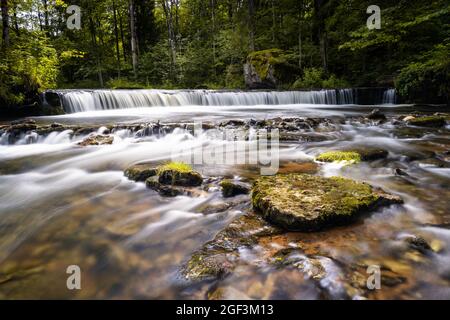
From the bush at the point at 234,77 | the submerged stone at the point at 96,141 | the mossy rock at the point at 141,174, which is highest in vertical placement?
the bush at the point at 234,77

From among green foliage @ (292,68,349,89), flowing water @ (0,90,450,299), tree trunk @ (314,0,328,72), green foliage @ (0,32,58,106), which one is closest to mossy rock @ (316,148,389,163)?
flowing water @ (0,90,450,299)

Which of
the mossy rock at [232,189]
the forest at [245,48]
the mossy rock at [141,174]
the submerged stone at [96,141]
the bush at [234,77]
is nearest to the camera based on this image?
the mossy rock at [232,189]

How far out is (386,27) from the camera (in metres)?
14.4

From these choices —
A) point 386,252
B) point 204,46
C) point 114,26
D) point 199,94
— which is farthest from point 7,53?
point 114,26

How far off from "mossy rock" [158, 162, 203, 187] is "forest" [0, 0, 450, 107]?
9.42m

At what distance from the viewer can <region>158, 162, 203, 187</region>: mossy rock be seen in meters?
4.22

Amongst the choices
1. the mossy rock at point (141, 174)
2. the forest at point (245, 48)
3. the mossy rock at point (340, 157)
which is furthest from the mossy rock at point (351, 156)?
the forest at point (245, 48)

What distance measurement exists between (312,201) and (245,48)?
22981 mm

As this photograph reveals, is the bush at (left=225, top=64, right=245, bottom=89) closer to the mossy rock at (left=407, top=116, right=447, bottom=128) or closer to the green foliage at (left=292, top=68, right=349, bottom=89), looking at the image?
the green foliage at (left=292, top=68, right=349, bottom=89)

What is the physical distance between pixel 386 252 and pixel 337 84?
1832 centimetres

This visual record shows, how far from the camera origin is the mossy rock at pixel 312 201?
2889mm

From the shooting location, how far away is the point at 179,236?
3105mm

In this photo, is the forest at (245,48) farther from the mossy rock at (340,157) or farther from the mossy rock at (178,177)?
the mossy rock at (340,157)

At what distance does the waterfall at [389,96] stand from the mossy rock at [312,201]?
14240 mm
